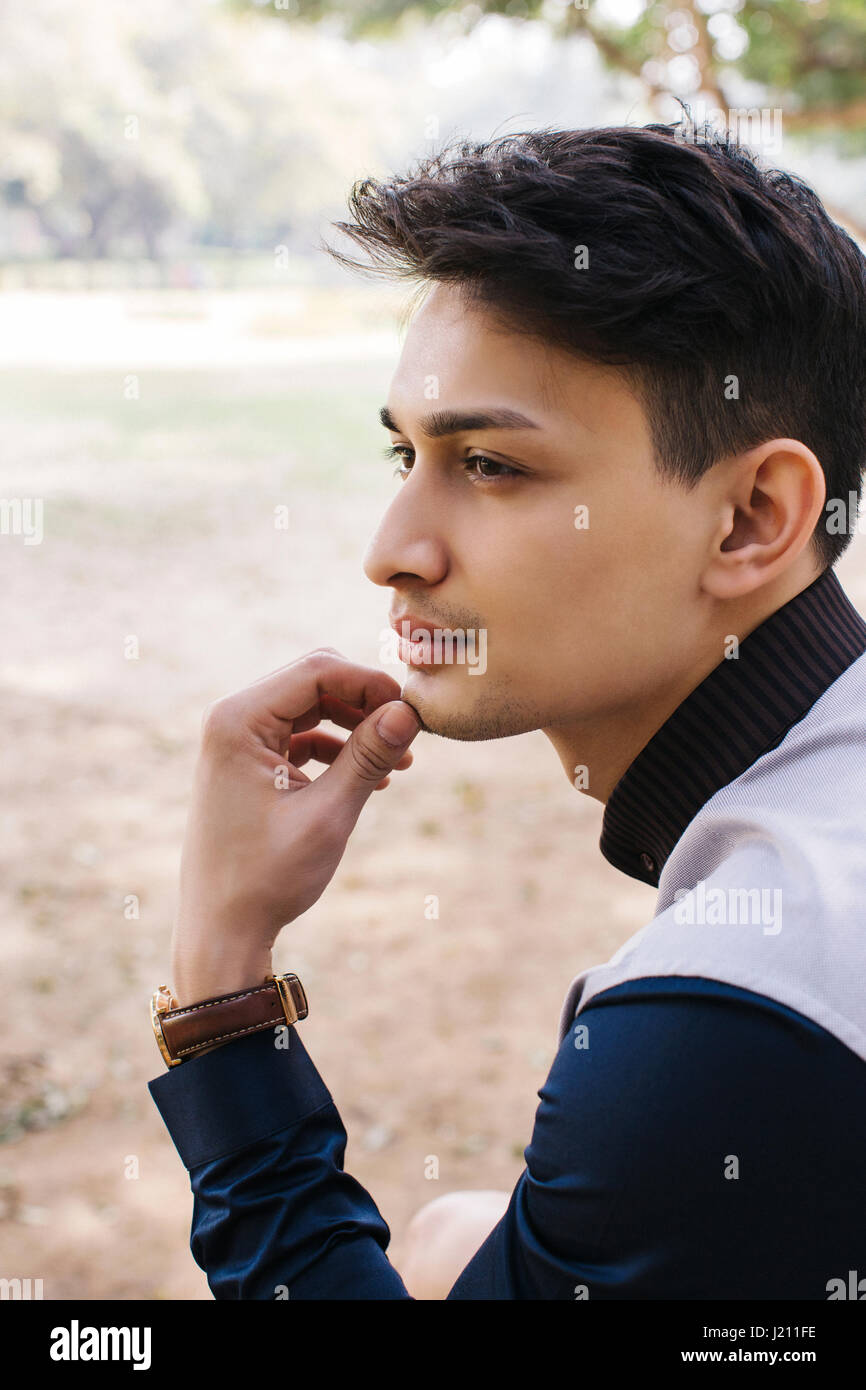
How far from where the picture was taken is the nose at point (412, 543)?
1885 mm

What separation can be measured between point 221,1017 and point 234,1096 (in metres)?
0.13

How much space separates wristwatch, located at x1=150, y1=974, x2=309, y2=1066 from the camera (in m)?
1.86

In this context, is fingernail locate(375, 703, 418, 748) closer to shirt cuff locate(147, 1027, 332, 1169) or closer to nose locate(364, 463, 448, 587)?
nose locate(364, 463, 448, 587)

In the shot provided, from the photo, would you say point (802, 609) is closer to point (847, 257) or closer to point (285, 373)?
point (847, 257)

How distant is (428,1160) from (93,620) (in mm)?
7606

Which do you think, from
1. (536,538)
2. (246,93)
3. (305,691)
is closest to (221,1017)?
(305,691)

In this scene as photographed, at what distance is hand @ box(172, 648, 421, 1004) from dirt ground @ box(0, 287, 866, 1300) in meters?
2.02

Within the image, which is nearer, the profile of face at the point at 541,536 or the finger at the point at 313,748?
the profile of face at the point at 541,536

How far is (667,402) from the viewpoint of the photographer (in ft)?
6.16

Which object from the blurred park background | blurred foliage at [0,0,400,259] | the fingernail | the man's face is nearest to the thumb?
the fingernail

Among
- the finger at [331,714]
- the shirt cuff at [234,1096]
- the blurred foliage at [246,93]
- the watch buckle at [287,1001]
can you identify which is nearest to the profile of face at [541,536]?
the finger at [331,714]

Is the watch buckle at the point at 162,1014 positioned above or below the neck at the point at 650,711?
below

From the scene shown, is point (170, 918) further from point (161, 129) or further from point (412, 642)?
point (161, 129)

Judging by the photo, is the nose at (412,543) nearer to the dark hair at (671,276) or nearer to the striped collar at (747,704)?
the dark hair at (671,276)
